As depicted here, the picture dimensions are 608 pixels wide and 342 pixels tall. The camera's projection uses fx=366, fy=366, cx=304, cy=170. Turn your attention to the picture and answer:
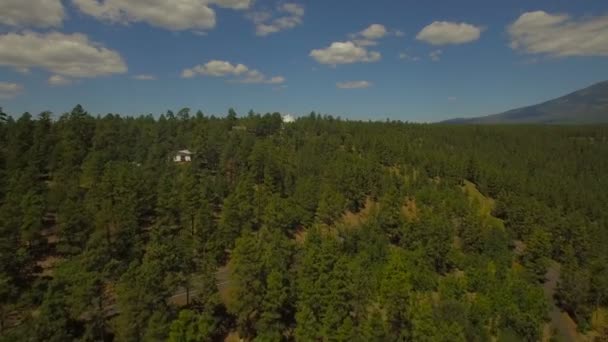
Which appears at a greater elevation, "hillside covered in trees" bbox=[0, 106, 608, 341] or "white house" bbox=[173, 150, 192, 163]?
"white house" bbox=[173, 150, 192, 163]

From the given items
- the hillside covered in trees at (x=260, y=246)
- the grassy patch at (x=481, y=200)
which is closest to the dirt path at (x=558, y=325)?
the hillside covered in trees at (x=260, y=246)

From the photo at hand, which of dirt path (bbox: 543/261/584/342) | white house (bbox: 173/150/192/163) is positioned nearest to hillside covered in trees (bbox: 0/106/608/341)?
dirt path (bbox: 543/261/584/342)

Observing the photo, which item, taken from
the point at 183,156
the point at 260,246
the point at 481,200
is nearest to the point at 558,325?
the point at 260,246

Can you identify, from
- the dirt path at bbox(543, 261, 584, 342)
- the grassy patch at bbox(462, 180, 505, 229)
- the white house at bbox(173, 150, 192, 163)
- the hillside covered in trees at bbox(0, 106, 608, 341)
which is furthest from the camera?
the white house at bbox(173, 150, 192, 163)

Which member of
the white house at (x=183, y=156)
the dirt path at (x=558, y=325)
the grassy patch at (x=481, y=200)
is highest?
the white house at (x=183, y=156)

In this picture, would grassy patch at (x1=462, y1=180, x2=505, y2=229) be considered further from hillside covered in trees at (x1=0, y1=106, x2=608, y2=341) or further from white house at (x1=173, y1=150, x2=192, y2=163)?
white house at (x1=173, y1=150, x2=192, y2=163)

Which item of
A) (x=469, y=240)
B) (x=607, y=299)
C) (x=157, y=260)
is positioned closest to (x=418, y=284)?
(x=469, y=240)

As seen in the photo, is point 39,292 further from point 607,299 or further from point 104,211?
point 607,299

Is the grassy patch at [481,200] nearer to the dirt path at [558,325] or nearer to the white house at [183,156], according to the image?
the dirt path at [558,325]

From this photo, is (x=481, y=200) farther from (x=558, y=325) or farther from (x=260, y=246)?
(x=260, y=246)
